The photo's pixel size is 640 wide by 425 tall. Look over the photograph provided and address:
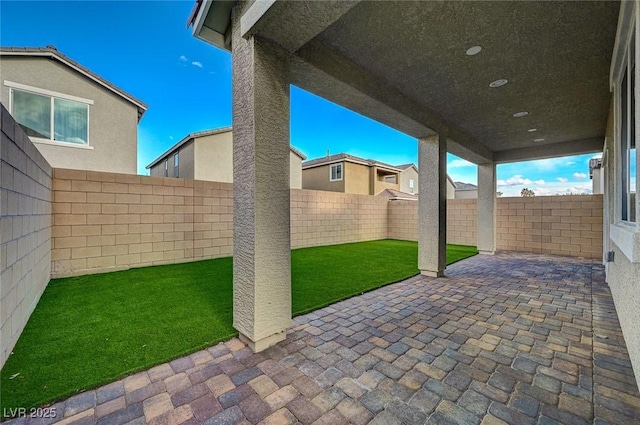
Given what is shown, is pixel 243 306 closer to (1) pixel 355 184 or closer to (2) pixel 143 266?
(2) pixel 143 266

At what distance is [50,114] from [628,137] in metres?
12.7

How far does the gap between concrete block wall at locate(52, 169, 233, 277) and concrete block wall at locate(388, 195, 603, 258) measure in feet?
27.2

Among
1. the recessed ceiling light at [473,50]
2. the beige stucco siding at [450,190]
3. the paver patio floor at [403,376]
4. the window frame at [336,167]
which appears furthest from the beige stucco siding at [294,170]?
the beige stucco siding at [450,190]

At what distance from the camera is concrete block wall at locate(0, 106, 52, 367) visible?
217cm

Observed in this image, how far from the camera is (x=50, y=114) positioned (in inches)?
316

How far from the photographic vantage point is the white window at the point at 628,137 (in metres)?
2.29

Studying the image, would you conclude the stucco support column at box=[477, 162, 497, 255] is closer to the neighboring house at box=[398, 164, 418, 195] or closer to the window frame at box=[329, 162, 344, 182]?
the window frame at box=[329, 162, 344, 182]

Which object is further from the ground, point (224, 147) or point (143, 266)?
point (224, 147)

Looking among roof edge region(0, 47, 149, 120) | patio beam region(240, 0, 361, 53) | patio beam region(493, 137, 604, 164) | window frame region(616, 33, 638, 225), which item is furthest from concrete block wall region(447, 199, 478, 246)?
roof edge region(0, 47, 149, 120)

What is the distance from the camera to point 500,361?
7.68 feet

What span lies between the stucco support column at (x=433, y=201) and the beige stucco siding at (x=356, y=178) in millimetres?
11743

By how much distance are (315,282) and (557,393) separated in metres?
3.39

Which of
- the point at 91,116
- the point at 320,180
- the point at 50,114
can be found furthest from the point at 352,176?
the point at 50,114

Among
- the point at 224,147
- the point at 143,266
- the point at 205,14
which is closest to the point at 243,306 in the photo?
the point at 205,14
